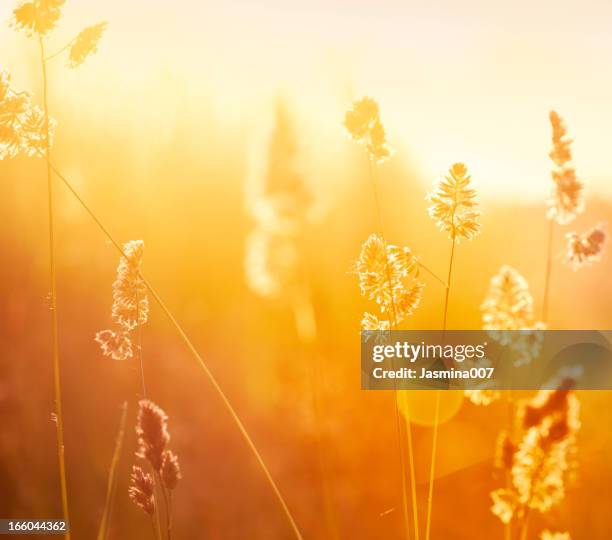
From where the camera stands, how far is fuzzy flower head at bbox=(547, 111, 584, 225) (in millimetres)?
1287

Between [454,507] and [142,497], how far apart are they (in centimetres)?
207

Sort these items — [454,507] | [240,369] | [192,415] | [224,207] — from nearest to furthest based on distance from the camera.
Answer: [454,507], [192,415], [240,369], [224,207]

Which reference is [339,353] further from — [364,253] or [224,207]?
[364,253]

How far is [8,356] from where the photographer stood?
3.17 metres

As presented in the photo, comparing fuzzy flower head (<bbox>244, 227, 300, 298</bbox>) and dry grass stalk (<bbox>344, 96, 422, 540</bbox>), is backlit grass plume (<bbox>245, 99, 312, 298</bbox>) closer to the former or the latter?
fuzzy flower head (<bbox>244, 227, 300, 298</bbox>)

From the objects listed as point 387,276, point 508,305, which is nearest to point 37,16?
point 387,276

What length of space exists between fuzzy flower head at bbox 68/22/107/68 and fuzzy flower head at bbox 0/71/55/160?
0.49 ft

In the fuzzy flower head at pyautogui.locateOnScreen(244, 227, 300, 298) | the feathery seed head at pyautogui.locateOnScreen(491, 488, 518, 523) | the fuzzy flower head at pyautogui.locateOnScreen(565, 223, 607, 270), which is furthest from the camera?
the fuzzy flower head at pyautogui.locateOnScreen(565, 223, 607, 270)

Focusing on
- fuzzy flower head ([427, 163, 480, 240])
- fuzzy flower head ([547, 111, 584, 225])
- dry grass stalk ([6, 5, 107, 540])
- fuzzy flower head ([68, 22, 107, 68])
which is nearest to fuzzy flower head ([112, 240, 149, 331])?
dry grass stalk ([6, 5, 107, 540])

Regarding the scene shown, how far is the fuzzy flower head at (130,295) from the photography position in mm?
1384

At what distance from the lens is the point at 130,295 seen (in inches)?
55.1

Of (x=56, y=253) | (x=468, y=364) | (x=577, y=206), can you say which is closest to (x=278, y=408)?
(x=56, y=253)

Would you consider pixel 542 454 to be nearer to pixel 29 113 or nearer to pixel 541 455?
pixel 541 455

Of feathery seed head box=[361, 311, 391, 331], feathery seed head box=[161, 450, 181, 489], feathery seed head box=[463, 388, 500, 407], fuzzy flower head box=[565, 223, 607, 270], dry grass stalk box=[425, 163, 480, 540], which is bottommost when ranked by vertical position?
feathery seed head box=[161, 450, 181, 489]
